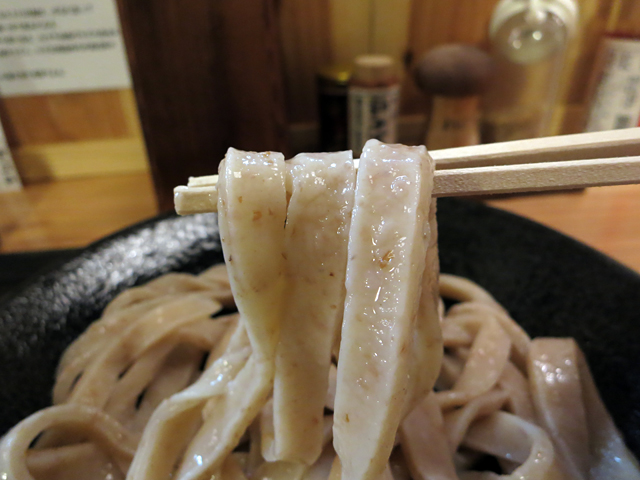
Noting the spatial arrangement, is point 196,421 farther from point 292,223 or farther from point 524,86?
point 524,86

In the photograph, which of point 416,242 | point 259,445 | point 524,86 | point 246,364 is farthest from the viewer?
point 524,86

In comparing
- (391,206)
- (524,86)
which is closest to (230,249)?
(391,206)

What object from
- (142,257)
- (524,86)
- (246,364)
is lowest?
(142,257)

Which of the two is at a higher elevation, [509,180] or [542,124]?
[509,180]

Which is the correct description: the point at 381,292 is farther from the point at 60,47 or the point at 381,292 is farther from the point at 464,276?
the point at 60,47

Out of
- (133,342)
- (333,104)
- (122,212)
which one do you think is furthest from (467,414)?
(122,212)

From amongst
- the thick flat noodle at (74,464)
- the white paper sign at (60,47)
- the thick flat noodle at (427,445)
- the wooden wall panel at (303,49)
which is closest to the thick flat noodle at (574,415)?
the thick flat noodle at (427,445)
